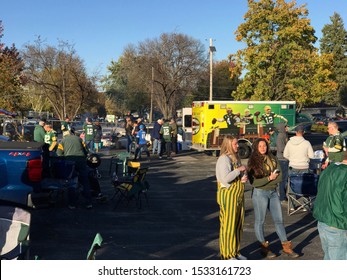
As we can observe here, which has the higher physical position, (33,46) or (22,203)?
(33,46)

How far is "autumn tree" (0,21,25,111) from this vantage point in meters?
25.3

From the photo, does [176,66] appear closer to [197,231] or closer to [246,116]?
[246,116]

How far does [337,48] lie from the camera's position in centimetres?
6819

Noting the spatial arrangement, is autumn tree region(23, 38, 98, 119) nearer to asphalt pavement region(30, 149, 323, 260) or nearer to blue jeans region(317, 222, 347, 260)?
asphalt pavement region(30, 149, 323, 260)

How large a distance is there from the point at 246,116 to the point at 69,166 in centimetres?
1199

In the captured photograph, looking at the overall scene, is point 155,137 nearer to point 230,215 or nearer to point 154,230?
point 154,230

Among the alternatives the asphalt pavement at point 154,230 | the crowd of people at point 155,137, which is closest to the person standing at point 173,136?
the crowd of people at point 155,137

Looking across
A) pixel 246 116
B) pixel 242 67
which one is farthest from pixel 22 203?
pixel 242 67

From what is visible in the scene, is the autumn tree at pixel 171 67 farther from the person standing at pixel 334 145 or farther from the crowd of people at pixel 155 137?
the person standing at pixel 334 145

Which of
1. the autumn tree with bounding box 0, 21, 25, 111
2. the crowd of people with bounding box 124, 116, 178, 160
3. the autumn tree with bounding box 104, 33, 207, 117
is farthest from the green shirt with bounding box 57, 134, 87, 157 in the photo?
the autumn tree with bounding box 104, 33, 207, 117

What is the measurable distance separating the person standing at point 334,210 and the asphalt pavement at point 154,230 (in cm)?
215

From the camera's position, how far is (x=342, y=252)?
4.77m

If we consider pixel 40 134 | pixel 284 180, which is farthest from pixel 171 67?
pixel 284 180

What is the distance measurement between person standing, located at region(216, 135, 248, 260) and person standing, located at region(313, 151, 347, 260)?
1458mm
